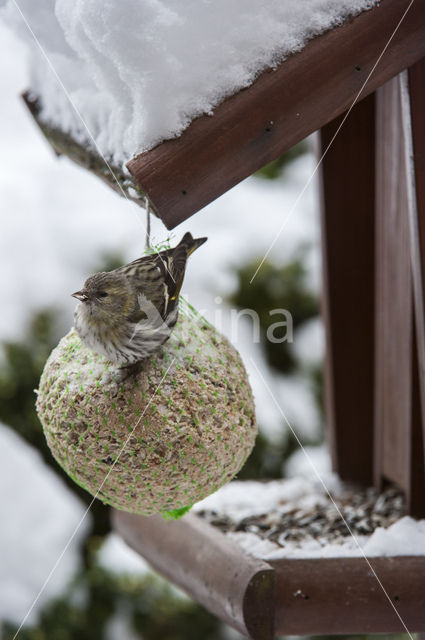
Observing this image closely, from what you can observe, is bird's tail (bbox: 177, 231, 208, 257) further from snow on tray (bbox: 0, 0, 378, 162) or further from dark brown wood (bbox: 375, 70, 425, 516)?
dark brown wood (bbox: 375, 70, 425, 516)

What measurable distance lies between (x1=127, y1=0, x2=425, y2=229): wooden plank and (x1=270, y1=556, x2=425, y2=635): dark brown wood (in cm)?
68

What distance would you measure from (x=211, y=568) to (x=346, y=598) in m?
0.25

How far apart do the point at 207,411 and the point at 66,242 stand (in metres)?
1.87

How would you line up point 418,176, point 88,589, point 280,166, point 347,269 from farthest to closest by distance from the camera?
point 280,166
point 88,589
point 347,269
point 418,176

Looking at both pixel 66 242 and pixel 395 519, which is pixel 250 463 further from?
pixel 395 519

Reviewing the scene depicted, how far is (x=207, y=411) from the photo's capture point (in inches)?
46.4

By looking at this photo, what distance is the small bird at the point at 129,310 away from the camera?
109 cm

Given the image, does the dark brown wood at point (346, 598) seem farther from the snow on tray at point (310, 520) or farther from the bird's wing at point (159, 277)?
the bird's wing at point (159, 277)

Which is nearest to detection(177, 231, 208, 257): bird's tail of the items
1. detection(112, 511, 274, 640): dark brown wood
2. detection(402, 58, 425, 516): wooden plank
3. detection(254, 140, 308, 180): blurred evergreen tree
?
detection(402, 58, 425, 516): wooden plank

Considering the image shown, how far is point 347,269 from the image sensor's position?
6.31 ft

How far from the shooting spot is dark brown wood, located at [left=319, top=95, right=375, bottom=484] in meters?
1.84

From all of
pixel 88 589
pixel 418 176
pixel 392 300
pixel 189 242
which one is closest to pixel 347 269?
pixel 392 300

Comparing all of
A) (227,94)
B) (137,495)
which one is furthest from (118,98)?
(137,495)

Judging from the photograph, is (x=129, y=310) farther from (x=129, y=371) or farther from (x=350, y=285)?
(x=350, y=285)
